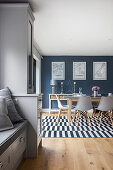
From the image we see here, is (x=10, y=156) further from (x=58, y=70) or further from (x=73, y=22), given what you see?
(x=58, y=70)

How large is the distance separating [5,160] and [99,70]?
6718mm

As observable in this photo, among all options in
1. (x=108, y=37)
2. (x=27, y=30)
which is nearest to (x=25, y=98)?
(x=27, y=30)

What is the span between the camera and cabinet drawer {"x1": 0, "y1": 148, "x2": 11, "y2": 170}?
5.18 feet

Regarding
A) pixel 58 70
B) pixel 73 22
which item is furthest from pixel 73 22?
pixel 58 70

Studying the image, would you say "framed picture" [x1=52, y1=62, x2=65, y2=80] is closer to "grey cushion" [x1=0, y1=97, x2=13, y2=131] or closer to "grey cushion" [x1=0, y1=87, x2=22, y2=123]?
"grey cushion" [x1=0, y1=87, x2=22, y2=123]

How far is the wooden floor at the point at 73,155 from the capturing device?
235 centimetres

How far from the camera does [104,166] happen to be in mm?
2344

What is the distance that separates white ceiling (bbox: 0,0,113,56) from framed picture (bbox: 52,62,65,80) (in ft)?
6.79

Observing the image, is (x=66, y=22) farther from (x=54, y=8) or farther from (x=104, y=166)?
(x=104, y=166)

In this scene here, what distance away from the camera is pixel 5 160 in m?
1.68

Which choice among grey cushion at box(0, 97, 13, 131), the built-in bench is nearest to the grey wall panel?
grey cushion at box(0, 97, 13, 131)

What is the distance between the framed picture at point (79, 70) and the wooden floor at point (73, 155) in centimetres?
445

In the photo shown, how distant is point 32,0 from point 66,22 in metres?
1.15

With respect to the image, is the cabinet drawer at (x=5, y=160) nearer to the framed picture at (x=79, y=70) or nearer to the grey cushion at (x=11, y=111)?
the grey cushion at (x=11, y=111)
